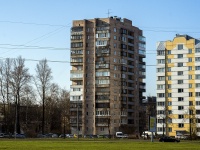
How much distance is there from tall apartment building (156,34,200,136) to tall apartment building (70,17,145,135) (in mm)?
13831

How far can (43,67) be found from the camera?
5039 inches

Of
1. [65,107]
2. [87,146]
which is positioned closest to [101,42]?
[65,107]

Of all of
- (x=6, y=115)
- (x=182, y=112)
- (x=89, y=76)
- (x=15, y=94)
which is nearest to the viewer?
(x=15, y=94)

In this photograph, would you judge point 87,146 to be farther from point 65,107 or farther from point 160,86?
point 65,107

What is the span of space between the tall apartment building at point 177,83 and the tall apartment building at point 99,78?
13831 millimetres

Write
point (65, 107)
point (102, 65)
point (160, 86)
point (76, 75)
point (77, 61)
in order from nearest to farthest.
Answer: point (160, 86) → point (102, 65) → point (77, 61) → point (65, 107) → point (76, 75)

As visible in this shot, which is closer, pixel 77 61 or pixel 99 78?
pixel 99 78

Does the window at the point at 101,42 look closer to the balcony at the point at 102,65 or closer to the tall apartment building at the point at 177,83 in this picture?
the balcony at the point at 102,65

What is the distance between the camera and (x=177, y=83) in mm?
153000

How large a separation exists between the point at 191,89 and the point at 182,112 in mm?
8125

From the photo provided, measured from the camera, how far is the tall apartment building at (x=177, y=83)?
150 metres

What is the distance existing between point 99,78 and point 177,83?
88.0 feet

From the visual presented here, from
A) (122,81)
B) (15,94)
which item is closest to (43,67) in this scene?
(15,94)

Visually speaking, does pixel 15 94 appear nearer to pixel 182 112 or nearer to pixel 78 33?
pixel 78 33
